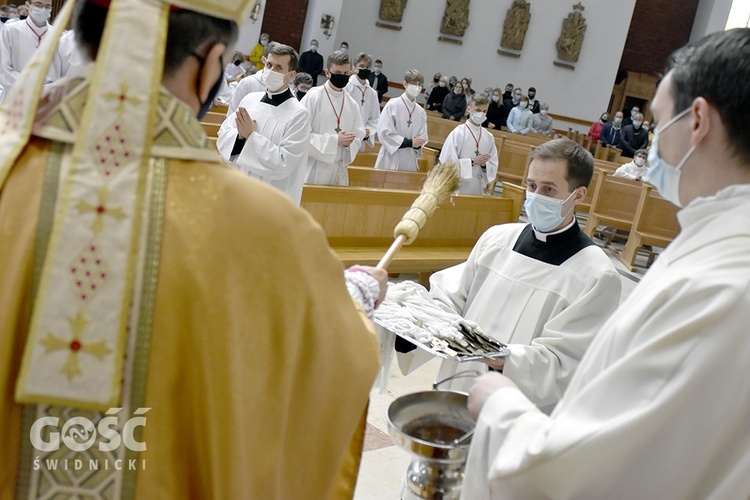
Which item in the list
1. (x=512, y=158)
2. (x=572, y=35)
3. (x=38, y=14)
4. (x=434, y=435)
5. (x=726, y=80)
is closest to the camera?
(x=726, y=80)

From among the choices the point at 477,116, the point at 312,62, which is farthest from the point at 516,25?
the point at 477,116

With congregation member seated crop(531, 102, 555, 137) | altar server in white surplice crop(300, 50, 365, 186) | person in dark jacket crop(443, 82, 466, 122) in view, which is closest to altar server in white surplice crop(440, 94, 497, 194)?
altar server in white surplice crop(300, 50, 365, 186)

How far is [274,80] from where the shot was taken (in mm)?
6387

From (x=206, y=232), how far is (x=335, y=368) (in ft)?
1.36

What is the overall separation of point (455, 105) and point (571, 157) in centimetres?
1502

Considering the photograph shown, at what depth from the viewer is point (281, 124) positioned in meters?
6.37

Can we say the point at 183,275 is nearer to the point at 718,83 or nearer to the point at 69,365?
the point at 69,365

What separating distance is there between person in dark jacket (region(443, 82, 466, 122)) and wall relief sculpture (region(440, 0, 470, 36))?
3.86 m

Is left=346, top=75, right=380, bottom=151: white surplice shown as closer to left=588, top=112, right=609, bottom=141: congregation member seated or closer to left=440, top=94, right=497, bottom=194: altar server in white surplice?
left=440, top=94, right=497, bottom=194: altar server in white surplice

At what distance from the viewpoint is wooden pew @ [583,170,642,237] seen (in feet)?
36.7

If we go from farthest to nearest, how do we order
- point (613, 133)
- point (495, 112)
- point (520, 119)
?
1. point (495, 112)
2. point (520, 119)
3. point (613, 133)

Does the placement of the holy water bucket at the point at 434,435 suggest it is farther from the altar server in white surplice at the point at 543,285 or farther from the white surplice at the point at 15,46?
the white surplice at the point at 15,46

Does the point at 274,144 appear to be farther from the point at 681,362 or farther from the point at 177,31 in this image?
the point at 681,362

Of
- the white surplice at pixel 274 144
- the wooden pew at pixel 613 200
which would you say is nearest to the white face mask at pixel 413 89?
the wooden pew at pixel 613 200
